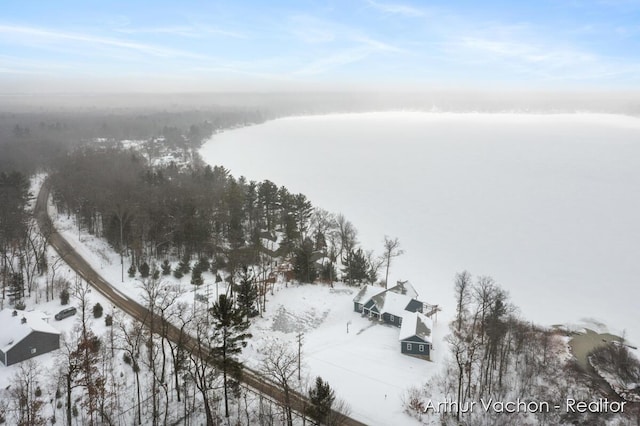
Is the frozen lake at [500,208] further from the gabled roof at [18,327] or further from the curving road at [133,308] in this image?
the gabled roof at [18,327]

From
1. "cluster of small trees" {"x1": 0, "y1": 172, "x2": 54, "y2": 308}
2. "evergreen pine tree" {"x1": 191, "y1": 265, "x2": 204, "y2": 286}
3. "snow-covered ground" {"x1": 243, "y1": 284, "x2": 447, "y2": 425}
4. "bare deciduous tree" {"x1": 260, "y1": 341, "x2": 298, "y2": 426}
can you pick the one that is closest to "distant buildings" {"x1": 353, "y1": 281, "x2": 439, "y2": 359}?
"snow-covered ground" {"x1": 243, "y1": 284, "x2": 447, "y2": 425}

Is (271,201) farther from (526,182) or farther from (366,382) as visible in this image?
(526,182)

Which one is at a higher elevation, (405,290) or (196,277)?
(196,277)

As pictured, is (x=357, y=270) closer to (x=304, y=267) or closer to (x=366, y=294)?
(x=304, y=267)

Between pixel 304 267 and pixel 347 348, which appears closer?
pixel 347 348

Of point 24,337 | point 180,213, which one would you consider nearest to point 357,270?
point 180,213

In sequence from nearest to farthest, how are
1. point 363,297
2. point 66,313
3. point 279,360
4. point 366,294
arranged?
1. point 279,360
2. point 66,313
3. point 363,297
4. point 366,294

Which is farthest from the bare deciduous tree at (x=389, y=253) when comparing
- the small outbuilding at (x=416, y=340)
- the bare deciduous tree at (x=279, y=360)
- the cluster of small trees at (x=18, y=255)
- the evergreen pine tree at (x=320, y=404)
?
the cluster of small trees at (x=18, y=255)
